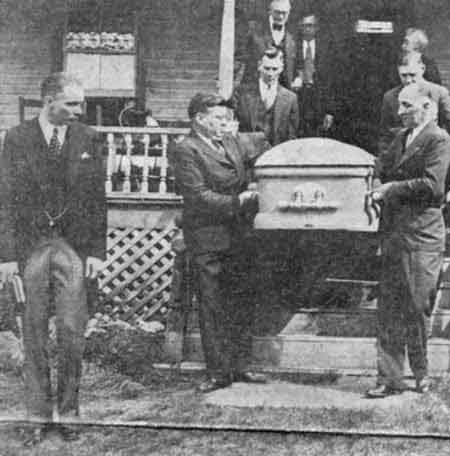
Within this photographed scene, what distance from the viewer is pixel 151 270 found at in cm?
828

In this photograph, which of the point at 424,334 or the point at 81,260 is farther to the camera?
the point at 424,334

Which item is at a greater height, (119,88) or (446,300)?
(119,88)

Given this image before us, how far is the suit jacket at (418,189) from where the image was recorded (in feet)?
18.2

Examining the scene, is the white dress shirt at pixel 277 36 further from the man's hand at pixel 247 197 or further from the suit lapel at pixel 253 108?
the man's hand at pixel 247 197

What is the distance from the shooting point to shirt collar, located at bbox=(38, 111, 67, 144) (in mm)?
5285

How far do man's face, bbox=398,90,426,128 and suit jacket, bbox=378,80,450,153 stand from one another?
0.49m

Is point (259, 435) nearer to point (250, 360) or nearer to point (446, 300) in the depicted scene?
point (250, 360)

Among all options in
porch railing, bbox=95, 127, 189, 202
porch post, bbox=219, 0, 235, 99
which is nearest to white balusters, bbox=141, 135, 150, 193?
porch railing, bbox=95, 127, 189, 202

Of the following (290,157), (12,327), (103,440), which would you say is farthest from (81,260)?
(12,327)

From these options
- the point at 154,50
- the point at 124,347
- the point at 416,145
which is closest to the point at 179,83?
the point at 154,50

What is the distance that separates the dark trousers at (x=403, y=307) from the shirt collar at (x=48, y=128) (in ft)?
7.37

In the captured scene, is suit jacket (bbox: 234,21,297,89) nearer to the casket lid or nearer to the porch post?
the porch post

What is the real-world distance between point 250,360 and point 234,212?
124 cm

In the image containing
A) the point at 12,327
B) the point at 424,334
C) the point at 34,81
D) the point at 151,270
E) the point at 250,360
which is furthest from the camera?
the point at 34,81
